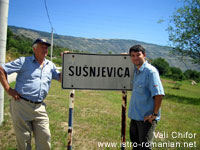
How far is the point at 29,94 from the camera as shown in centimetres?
273

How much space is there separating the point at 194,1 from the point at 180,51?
4886 mm

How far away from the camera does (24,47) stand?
2398 inches

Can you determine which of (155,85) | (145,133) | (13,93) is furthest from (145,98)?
(13,93)

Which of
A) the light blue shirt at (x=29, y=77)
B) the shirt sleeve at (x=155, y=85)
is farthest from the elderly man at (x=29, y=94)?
the shirt sleeve at (x=155, y=85)

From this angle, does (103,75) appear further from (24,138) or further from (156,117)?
(24,138)

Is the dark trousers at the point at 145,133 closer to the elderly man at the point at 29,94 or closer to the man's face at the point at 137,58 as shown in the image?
the man's face at the point at 137,58

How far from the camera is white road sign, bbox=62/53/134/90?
2525mm

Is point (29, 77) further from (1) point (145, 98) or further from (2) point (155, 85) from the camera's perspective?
(2) point (155, 85)

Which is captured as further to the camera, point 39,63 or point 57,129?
point 57,129

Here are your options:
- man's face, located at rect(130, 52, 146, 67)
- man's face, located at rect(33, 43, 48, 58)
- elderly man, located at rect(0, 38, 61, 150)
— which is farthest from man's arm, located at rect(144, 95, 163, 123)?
man's face, located at rect(33, 43, 48, 58)

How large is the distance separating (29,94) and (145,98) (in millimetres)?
1711

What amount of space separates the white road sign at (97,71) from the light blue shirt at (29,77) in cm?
50

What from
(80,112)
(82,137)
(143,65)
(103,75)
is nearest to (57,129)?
(82,137)

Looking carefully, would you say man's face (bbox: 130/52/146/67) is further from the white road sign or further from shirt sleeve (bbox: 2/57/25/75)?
shirt sleeve (bbox: 2/57/25/75)
